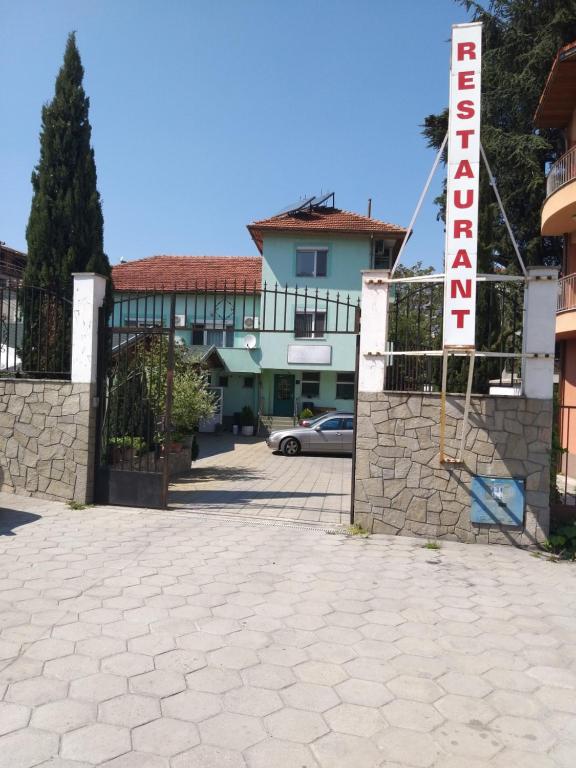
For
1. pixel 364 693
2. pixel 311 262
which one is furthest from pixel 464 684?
pixel 311 262

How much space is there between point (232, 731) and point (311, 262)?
2329 cm

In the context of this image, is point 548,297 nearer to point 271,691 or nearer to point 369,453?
point 369,453

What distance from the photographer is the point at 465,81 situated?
635 cm

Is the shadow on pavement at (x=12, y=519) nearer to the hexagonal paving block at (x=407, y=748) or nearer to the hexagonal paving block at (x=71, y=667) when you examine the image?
the hexagonal paving block at (x=71, y=667)

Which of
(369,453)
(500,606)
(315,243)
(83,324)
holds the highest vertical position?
(315,243)

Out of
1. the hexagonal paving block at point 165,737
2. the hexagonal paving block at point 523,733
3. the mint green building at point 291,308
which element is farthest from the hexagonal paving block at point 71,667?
the mint green building at point 291,308

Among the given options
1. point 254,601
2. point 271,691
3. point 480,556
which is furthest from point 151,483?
point 271,691

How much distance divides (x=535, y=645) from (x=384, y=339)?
12.5 feet

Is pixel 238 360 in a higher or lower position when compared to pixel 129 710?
higher

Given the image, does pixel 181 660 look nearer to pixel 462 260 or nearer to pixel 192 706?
pixel 192 706

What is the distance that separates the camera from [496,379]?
7.95 m

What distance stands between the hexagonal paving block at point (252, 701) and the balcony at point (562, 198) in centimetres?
1305

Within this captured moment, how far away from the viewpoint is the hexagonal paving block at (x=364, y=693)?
3.24 metres

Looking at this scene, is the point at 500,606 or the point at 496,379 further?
the point at 496,379
